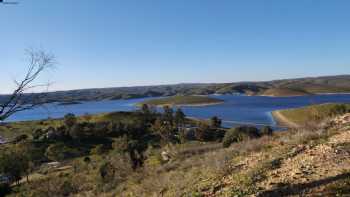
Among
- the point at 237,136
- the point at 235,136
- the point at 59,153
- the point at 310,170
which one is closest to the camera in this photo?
the point at 310,170

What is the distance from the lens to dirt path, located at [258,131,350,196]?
775cm

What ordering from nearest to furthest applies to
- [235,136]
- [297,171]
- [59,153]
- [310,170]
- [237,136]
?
[310,170], [297,171], [237,136], [235,136], [59,153]

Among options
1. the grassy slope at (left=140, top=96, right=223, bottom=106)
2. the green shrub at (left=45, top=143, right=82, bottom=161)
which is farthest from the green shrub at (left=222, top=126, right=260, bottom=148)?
the grassy slope at (left=140, top=96, right=223, bottom=106)

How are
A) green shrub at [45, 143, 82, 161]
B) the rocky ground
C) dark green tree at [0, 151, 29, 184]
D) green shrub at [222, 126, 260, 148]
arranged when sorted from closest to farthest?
the rocky ground
green shrub at [222, 126, 260, 148]
dark green tree at [0, 151, 29, 184]
green shrub at [45, 143, 82, 161]

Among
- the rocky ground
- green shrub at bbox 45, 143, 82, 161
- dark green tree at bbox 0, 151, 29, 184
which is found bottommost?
green shrub at bbox 45, 143, 82, 161

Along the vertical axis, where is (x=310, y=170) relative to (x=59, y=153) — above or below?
above

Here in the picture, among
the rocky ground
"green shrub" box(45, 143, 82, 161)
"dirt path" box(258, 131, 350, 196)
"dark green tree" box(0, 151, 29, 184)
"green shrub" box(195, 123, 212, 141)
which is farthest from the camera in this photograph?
"green shrub" box(195, 123, 212, 141)

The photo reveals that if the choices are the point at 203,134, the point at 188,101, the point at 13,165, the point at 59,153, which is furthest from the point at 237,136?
the point at 188,101

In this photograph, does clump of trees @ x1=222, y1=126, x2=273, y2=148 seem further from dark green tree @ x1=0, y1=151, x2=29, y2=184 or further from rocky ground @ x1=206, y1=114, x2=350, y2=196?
dark green tree @ x1=0, y1=151, x2=29, y2=184

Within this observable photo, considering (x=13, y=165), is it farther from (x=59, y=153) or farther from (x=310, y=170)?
(x=310, y=170)

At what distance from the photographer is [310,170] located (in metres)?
8.82

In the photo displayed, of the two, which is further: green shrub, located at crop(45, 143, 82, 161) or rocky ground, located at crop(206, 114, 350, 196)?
green shrub, located at crop(45, 143, 82, 161)

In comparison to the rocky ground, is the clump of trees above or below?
below

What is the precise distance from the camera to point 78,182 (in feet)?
74.6
